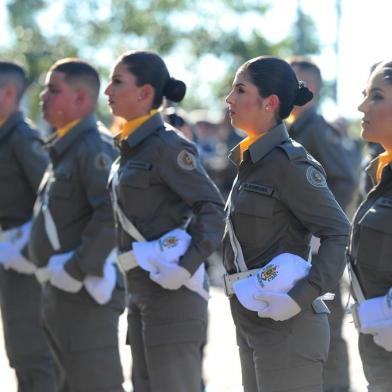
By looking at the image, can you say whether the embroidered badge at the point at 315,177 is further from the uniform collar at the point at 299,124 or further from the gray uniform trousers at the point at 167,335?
the uniform collar at the point at 299,124

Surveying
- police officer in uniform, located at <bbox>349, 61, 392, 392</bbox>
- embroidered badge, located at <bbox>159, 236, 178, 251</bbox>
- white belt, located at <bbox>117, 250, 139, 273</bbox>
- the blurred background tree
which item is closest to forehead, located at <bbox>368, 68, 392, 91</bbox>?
police officer in uniform, located at <bbox>349, 61, 392, 392</bbox>

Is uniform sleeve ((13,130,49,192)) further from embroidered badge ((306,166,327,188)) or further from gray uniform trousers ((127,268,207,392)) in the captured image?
embroidered badge ((306,166,327,188))

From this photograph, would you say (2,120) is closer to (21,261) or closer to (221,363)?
(21,261)

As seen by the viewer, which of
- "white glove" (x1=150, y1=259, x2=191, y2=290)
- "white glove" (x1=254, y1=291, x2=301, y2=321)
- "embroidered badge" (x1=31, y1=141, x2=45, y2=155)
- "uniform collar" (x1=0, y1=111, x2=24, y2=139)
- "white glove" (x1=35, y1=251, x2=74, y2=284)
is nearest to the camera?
"white glove" (x1=254, y1=291, x2=301, y2=321)

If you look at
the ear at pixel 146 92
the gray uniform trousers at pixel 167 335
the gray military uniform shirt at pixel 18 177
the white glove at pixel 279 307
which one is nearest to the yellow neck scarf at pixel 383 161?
the white glove at pixel 279 307

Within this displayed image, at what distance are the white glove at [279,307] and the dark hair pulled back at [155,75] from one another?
172 centimetres

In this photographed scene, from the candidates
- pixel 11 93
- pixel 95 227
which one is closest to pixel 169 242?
pixel 95 227

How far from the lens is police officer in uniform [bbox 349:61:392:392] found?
489 cm

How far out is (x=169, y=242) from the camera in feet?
18.9

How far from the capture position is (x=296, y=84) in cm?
518

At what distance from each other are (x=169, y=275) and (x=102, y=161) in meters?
1.29

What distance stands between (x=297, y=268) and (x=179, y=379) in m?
1.34

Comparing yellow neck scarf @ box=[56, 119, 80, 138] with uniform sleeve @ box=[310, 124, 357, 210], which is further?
uniform sleeve @ box=[310, 124, 357, 210]

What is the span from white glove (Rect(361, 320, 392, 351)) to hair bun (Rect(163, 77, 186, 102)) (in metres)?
1.91
